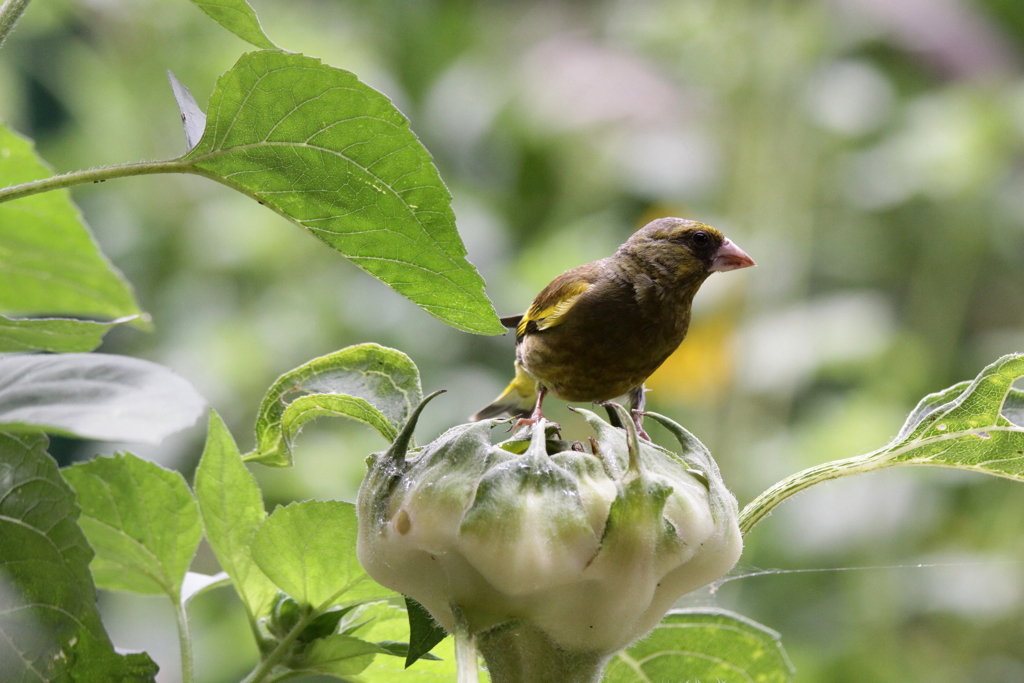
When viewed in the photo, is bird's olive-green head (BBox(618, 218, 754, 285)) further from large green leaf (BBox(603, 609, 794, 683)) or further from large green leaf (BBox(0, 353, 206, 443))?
large green leaf (BBox(0, 353, 206, 443))

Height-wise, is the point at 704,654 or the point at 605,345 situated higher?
the point at 605,345

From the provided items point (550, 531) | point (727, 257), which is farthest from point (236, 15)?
point (727, 257)

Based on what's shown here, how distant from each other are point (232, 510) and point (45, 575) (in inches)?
3.9

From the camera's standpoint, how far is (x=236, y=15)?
44 cm

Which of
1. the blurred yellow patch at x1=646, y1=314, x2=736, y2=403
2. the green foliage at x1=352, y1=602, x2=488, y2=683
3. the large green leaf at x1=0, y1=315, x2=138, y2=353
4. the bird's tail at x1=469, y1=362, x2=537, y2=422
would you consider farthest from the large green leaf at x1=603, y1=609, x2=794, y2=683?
the blurred yellow patch at x1=646, y1=314, x2=736, y2=403

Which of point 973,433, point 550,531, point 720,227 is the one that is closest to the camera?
point 550,531

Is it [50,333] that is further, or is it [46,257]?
[46,257]

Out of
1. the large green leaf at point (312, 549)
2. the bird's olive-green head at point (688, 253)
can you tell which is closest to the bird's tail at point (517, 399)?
the bird's olive-green head at point (688, 253)

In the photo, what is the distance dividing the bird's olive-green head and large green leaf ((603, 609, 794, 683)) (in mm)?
511

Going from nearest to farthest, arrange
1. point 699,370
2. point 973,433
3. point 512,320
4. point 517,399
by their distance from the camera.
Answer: point 973,433 < point 512,320 < point 517,399 < point 699,370

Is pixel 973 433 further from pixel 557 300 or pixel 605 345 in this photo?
pixel 557 300

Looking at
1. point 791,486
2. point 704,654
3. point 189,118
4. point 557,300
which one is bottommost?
point 704,654

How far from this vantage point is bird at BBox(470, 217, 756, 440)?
900 millimetres

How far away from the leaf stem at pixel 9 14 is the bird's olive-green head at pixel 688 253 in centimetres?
68
